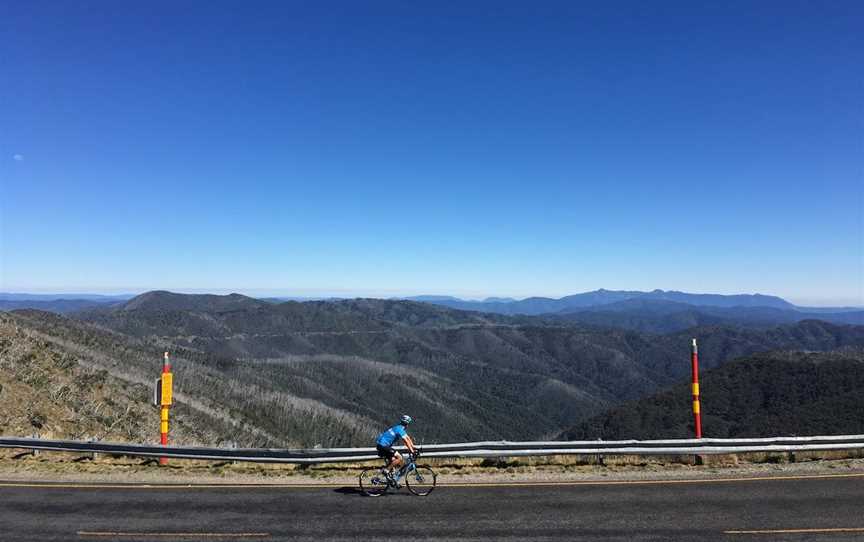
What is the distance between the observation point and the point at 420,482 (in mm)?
12273

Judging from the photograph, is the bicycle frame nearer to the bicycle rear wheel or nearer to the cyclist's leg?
the cyclist's leg

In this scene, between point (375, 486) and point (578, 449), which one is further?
point (578, 449)

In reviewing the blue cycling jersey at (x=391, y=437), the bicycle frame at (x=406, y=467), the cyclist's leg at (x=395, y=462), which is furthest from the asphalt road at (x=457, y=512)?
the blue cycling jersey at (x=391, y=437)

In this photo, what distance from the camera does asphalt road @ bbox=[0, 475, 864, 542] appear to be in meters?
9.54

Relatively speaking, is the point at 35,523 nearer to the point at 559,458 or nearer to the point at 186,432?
the point at 559,458

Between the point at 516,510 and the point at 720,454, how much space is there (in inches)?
281

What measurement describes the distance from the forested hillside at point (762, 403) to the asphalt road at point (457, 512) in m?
92.8

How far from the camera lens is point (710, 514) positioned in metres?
10.2

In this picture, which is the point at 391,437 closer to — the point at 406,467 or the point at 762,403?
the point at 406,467

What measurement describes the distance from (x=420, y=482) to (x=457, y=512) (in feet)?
5.91

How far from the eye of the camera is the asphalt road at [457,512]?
9539mm

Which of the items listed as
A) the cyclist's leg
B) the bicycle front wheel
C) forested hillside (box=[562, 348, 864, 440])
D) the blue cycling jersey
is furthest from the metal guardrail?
forested hillside (box=[562, 348, 864, 440])

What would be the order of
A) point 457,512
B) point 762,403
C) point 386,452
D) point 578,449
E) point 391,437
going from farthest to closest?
point 762,403 → point 578,449 → point 391,437 → point 386,452 → point 457,512

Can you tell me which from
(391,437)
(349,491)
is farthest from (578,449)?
(349,491)
